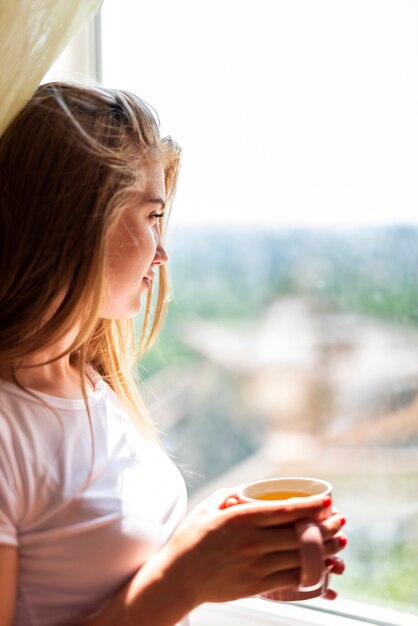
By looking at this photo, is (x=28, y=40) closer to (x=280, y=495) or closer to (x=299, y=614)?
(x=280, y=495)

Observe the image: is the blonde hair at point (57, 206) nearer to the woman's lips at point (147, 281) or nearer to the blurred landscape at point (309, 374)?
the woman's lips at point (147, 281)

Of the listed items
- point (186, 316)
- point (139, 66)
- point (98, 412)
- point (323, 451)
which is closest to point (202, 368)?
point (186, 316)

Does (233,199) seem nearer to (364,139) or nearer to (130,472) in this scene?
(364,139)

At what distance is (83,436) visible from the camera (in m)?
0.93

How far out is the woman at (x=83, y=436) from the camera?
82 cm

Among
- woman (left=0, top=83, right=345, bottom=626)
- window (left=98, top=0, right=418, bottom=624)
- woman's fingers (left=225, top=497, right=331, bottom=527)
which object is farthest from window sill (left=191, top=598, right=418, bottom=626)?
woman's fingers (left=225, top=497, right=331, bottom=527)

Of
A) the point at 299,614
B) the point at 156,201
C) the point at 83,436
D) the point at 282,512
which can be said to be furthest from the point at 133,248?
the point at 299,614

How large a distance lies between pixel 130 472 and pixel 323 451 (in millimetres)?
375

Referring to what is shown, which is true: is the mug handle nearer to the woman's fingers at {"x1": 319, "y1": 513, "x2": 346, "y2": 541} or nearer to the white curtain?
the woman's fingers at {"x1": 319, "y1": 513, "x2": 346, "y2": 541}

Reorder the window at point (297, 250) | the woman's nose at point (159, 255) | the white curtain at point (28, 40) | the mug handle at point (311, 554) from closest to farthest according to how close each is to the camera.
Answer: the mug handle at point (311, 554)
the white curtain at point (28, 40)
the woman's nose at point (159, 255)
the window at point (297, 250)

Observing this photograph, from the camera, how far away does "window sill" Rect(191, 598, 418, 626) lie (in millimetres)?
1189

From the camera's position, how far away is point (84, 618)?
874mm

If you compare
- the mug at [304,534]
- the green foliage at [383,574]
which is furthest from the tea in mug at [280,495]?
the green foliage at [383,574]

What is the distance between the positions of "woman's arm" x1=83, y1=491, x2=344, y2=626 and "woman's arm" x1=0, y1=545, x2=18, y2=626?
3.7 inches
